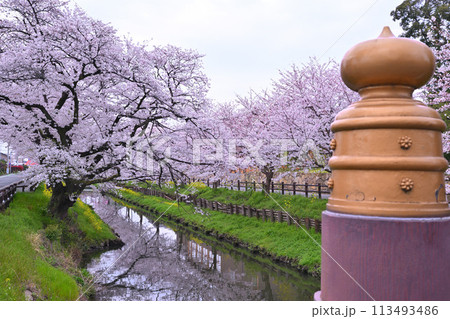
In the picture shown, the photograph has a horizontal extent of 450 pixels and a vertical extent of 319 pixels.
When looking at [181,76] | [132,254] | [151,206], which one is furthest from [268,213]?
[151,206]

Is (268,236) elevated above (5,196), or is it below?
below

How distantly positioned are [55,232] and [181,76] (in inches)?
273

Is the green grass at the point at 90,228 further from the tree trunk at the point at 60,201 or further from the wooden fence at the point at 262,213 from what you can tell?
the wooden fence at the point at 262,213

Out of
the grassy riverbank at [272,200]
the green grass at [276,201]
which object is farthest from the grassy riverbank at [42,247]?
the green grass at [276,201]

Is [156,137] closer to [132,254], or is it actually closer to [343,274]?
[132,254]

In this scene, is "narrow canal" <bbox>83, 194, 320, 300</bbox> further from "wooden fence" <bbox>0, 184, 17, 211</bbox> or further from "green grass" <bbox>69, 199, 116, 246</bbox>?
"wooden fence" <bbox>0, 184, 17, 211</bbox>

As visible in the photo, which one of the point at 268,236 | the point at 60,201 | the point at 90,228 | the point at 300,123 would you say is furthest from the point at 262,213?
the point at 60,201

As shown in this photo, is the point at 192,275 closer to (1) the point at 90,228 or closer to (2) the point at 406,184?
(1) the point at 90,228

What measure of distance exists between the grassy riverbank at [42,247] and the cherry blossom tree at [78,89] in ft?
5.60

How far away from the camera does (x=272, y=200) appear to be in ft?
68.6

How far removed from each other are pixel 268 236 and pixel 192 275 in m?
4.36

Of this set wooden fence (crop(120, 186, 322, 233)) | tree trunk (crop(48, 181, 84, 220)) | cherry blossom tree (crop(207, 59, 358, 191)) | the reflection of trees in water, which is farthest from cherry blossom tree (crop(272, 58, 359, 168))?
tree trunk (crop(48, 181, 84, 220))
